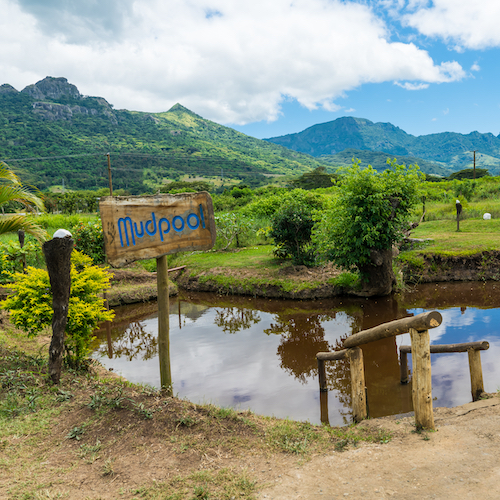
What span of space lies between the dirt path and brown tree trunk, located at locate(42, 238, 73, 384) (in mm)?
3608

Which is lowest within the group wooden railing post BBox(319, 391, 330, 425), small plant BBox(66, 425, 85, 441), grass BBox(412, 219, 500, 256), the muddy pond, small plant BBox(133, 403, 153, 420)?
wooden railing post BBox(319, 391, 330, 425)

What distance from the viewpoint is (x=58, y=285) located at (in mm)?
5340

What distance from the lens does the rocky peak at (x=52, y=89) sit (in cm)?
17250

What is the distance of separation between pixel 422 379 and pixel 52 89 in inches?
8383

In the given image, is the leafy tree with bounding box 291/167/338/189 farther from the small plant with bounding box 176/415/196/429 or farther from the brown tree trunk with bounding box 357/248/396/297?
the small plant with bounding box 176/415/196/429

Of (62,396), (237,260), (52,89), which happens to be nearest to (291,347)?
(62,396)

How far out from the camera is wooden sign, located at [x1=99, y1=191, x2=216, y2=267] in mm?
4539

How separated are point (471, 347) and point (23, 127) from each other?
469 ft

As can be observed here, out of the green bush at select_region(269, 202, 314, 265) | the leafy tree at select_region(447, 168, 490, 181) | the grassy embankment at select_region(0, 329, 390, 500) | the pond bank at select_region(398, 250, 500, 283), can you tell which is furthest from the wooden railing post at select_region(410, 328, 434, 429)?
the leafy tree at select_region(447, 168, 490, 181)

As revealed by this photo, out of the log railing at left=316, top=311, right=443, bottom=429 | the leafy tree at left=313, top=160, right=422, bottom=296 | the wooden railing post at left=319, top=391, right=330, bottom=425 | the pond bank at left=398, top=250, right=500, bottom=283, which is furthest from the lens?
the pond bank at left=398, top=250, right=500, bottom=283

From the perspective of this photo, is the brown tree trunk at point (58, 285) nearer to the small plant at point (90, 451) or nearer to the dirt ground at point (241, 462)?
the dirt ground at point (241, 462)

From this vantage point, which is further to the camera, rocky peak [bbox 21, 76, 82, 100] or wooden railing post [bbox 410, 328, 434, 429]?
rocky peak [bbox 21, 76, 82, 100]

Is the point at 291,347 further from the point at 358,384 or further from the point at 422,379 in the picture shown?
the point at 422,379

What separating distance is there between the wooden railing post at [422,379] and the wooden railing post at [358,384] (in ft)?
3.28
